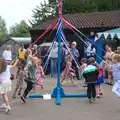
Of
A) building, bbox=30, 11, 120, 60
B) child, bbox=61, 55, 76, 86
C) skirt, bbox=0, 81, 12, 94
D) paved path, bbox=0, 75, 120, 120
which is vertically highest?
building, bbox=30, 11, 120, 60

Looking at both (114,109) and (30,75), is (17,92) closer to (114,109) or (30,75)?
(30,75)

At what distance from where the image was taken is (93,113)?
345 inches

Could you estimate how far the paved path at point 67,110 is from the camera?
8.34m

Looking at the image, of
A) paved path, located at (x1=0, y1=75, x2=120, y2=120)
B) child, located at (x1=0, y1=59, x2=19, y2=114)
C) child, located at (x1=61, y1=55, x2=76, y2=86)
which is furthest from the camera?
child, located at (x1=61, y1=55, x2=76, y2=86)

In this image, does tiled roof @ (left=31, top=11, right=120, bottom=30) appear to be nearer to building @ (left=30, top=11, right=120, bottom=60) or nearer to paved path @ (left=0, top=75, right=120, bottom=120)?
building @ (left=30, top=11, right=120, bottom=60)

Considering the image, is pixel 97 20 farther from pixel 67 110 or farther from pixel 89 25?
pixel 67 110

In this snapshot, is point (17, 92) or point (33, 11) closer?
point (17, 92)

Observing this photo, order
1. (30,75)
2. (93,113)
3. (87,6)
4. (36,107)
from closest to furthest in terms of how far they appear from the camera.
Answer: (93,113) < (36,107) < (30,75) < (87,6)

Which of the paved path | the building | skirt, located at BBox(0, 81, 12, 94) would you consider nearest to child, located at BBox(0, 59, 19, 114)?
skirt, located at BBox(0, 81, 12, 94)

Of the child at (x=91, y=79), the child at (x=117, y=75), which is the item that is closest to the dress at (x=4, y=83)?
the child at (x=91, y=79)

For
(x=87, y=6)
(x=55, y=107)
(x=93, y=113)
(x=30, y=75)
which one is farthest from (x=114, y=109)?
(x=87, y=6)

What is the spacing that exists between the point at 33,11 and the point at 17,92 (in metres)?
53.7

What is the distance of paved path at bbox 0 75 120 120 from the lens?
328 inches

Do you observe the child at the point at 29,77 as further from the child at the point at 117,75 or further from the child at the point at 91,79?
the child at the point at 117,75
